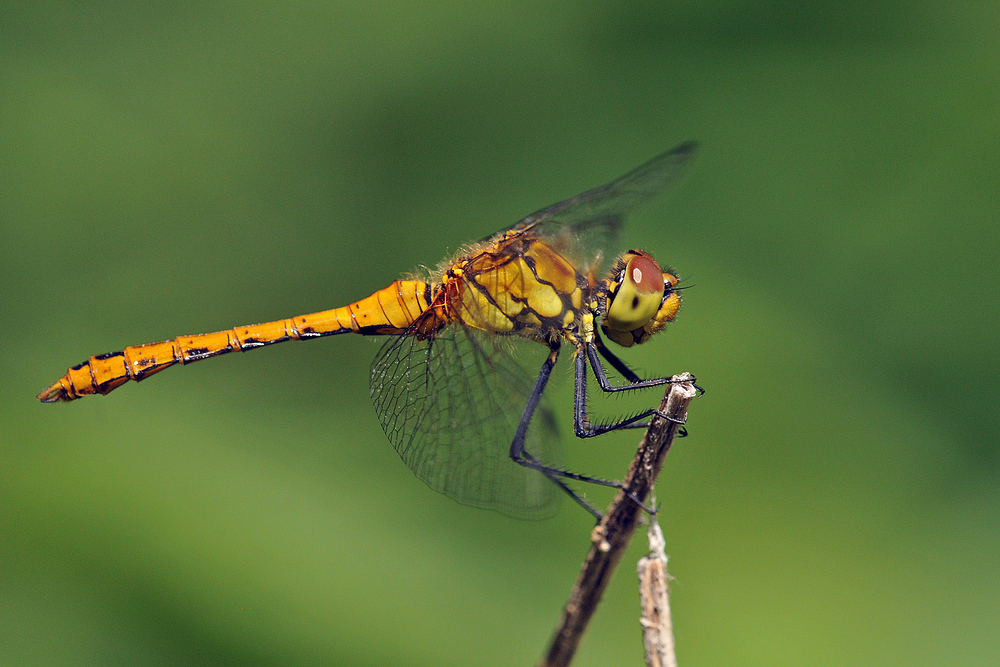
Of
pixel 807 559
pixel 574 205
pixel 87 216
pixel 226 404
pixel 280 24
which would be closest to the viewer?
pixel 574 205

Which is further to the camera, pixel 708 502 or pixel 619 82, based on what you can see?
pixel 619 82

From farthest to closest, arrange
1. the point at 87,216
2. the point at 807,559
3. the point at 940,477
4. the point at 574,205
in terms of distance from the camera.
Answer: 1. the point at 87,216
2. the point at 940,477
3. the point at 807,559
4. the point at 574,205

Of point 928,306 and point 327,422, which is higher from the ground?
point 928,306

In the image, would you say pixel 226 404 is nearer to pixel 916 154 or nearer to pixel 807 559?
pixel 807 559

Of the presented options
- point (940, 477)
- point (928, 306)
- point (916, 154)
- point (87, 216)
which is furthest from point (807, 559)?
point (87, 216)

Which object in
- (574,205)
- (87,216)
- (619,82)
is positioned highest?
(619,82)

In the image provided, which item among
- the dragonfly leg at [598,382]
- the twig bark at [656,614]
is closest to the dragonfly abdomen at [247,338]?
the dragonfly leg at [598,382]

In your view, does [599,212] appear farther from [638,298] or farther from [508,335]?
[508,335]
